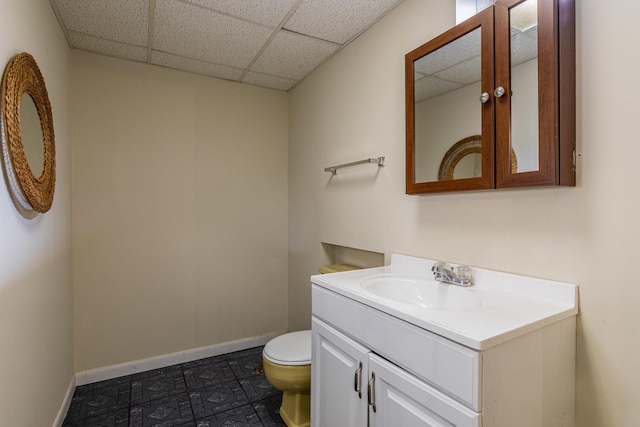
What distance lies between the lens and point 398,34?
1730 millimetres

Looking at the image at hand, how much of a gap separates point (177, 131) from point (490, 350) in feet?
8.07

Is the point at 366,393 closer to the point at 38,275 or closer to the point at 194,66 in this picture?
the point at 38,275

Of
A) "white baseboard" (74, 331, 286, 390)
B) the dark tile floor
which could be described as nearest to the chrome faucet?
the dark tile floor

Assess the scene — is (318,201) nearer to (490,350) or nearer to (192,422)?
(192,422)

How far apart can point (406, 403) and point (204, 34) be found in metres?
2.18

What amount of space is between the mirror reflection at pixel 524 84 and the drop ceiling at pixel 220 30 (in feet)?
2.58

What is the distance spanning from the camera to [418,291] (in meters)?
1.47

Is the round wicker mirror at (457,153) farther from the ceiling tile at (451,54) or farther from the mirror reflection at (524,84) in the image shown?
the ceiling tile at (451,54)

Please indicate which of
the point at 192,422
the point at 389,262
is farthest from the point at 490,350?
the point at 192,422

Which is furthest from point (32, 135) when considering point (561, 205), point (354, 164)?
point (561, 205)

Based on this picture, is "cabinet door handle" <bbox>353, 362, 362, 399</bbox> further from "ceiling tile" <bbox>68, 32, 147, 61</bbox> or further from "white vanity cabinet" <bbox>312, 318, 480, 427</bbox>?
"ceiling tile" <bbox>68, 32, 147, 61</bbox>

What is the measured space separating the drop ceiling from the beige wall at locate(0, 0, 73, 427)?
201 millimetres

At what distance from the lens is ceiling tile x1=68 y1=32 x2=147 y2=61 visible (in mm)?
2027

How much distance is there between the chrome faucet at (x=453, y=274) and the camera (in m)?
1.36
